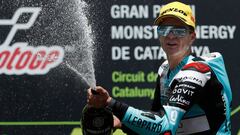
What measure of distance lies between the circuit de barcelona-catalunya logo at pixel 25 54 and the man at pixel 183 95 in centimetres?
308

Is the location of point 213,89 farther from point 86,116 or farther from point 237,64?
point 237,64

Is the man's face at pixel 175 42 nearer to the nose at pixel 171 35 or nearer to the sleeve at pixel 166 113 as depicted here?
the nose at pixel 171 35

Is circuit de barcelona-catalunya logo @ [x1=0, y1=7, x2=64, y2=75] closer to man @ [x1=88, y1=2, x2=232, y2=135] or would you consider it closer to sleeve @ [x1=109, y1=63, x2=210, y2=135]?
man @ [x1=88, y1=2, x2=232, y2=135]

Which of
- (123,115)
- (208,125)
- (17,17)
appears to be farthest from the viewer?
(17,17)

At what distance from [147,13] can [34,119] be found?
1.51 metres

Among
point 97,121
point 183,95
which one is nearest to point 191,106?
point 183,95

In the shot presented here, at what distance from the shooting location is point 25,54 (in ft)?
22.8

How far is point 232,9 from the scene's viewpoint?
7184 millimetres

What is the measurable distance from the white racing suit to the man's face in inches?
2.9

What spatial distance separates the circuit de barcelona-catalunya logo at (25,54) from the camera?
6.91 meters

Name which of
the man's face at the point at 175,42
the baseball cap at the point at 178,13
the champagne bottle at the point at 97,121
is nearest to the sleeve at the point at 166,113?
the champagne bottle at the point at 97,121

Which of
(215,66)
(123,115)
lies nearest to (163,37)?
(215,66)

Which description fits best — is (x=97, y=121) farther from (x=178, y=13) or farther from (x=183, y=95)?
(x=178, y=13)

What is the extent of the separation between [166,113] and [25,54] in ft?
11.8
